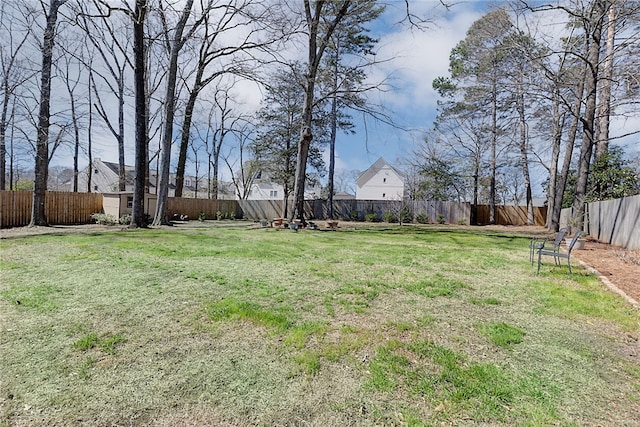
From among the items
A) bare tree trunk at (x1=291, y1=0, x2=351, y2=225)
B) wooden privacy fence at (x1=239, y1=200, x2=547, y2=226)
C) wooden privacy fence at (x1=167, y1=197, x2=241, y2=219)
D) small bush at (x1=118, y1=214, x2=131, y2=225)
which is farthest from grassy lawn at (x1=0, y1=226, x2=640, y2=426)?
wooden privacy fence at (x1=239, y1=200, x2=547, y2=226)

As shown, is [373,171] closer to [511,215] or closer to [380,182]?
[380,182]

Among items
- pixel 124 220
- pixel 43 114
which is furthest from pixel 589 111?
pixel 43 114

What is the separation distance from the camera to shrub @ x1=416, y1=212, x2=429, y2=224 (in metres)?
21.9

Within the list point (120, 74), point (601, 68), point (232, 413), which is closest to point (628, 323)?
point (232, 413)

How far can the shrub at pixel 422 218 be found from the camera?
21938mm

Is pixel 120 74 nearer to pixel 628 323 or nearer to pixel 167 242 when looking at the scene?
pixel 167 242

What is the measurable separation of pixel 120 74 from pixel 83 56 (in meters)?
2.12

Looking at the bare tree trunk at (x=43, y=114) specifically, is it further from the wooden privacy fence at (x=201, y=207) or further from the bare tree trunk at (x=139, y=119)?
the wooden privacy fence at (x=201, y=207)

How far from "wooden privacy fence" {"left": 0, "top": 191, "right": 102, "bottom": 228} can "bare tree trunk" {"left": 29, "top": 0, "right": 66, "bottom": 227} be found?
95 cm

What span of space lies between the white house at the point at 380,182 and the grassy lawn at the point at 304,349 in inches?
1403

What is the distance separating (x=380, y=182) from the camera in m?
40.3

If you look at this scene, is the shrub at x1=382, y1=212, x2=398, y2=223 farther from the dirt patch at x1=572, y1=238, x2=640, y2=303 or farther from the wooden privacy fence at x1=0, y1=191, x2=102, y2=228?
the wooden privacy fence at x1=0, y1=191, x2=102, y2=228

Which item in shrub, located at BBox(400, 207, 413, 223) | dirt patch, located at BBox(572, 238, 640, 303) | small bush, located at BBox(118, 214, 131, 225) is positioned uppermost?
shrub, located at BBox(400, 207, 413, 223)

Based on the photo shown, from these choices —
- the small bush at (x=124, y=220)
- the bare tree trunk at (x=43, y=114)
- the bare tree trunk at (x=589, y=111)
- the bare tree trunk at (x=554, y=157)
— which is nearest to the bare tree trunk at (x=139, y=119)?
the small bush at (x=124, y=220)
